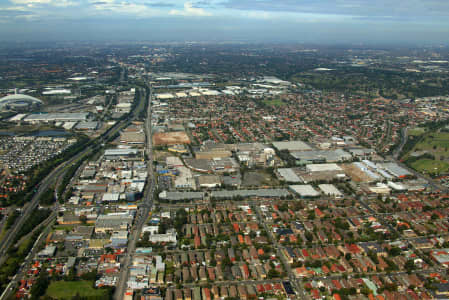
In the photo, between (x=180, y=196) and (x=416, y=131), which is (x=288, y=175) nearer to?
(x=180, y=196)

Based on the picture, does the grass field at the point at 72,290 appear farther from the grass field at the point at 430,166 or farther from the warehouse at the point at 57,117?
the warehouse at the point at 57,117

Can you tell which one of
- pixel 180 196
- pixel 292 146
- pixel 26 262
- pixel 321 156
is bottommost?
pixel 26 262

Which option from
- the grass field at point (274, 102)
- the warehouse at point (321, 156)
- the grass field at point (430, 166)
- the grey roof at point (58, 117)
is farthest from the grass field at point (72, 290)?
the grass field at point (274, 102)

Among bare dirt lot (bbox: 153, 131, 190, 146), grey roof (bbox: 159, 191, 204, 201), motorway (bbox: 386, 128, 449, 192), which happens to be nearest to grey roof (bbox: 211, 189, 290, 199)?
grey roof (bbox: 159, 191, 204, 201)

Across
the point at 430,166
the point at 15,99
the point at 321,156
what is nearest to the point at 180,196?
the point at 321,156

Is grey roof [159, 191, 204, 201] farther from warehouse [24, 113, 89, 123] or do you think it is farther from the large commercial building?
the large commercial building
